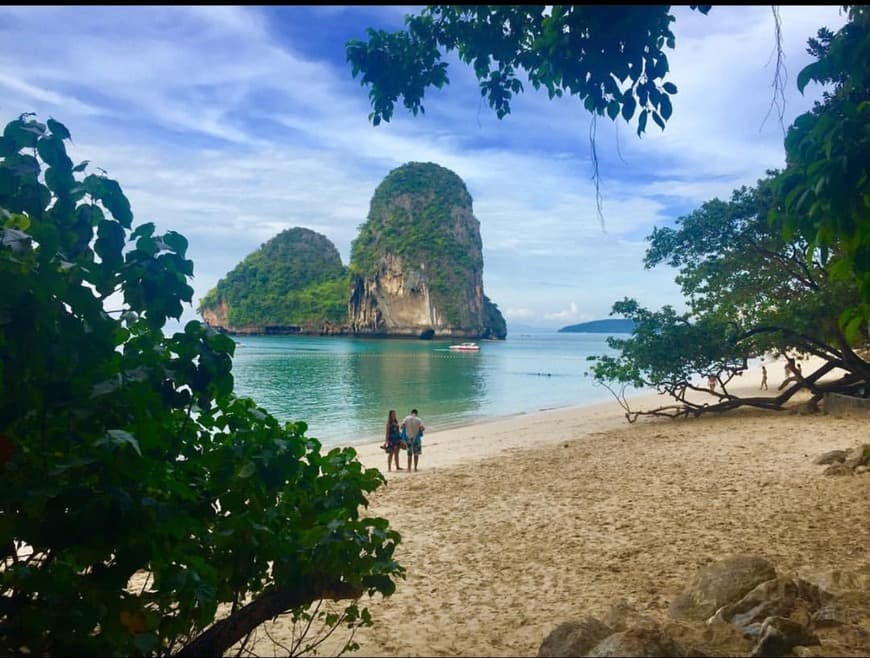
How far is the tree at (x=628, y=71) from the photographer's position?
2.80 m

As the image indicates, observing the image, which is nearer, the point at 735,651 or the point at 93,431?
the point at 93,431

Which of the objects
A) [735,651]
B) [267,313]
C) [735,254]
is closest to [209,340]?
[735,651]

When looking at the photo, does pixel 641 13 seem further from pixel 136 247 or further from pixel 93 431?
pixel 93 431

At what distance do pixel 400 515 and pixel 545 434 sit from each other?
11.4 m

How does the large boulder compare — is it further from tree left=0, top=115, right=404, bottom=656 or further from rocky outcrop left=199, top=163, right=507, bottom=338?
rocky outcrop left=199, top=163, right=507, bottom=338

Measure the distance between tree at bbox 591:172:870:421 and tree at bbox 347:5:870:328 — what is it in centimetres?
1298

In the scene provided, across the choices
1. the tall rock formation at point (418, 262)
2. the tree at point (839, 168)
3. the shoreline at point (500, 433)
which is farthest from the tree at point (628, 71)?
the tall rock formation at point (418, 262)

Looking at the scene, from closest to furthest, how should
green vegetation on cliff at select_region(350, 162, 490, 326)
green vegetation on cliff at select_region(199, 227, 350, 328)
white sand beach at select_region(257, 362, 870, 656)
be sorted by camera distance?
white sand beach at select_region(257, 362, 870, 656) → green vegetation on cliff at select_region(350, 162, 490, 326) → green vegetation on cliff at select_region(199, 227, 350, 328)

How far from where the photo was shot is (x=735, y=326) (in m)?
16.9

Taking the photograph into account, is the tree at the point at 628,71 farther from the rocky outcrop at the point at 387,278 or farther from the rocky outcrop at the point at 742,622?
the rocky outcrop at the point at 387,278

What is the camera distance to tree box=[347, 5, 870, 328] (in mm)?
2803

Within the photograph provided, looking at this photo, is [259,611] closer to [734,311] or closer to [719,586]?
[719,586]

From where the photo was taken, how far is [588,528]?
7152mm

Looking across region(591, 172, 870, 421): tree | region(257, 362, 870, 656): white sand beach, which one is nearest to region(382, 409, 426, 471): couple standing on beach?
region(257, 362, 870, 656): white sand beach
